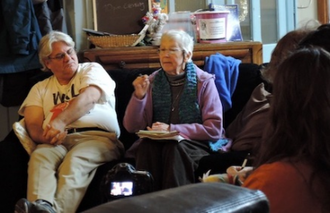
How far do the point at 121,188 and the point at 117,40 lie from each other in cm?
225

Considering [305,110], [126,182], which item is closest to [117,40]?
[126,182]

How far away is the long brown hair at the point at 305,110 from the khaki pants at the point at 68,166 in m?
1.65

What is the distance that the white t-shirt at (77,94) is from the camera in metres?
3.21

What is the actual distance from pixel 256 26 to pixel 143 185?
270 centimetres

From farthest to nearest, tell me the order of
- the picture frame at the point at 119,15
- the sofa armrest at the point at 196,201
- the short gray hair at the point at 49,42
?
the picture frame at the point at 119,15
the short gray hair at the point at 49,42
the sofa armrest at the point at 196,201

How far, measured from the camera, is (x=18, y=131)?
3.13 m

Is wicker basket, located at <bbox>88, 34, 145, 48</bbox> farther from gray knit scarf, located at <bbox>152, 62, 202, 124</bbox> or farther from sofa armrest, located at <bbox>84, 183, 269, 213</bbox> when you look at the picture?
sofa armrest, located at <bbox>84, 183, 269, 213</bbox>

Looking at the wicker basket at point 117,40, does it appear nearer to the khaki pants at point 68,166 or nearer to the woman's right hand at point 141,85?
the woman's right hand at point 141,85

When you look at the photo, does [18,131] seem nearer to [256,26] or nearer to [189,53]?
[189,53]

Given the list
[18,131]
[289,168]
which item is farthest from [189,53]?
[289,168]

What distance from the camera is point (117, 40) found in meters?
3.87

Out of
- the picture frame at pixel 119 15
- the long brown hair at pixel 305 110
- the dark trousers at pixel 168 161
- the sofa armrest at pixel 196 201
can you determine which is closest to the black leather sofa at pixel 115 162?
the dark trousers at pixel 168 161

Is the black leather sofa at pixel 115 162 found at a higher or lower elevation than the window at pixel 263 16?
lower

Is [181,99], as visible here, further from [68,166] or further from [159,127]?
[68,166]
